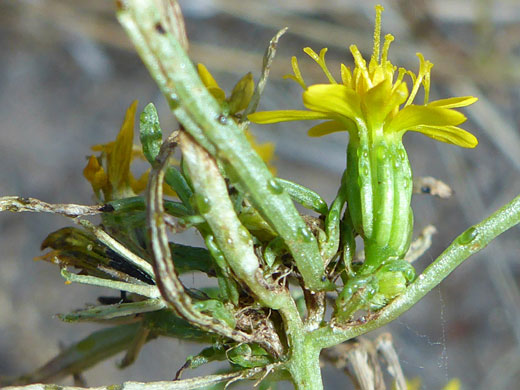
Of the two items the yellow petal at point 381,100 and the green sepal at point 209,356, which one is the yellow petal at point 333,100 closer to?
the yellow petal at point 381,100

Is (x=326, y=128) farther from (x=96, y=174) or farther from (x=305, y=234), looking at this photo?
(x=96, y=174)

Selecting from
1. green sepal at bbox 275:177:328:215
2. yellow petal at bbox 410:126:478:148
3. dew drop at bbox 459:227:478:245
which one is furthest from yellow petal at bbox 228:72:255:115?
dew drop at bbox 459:227:478:245

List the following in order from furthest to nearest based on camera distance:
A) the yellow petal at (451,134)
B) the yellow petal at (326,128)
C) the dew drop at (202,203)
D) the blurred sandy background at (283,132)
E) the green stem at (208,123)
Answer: the blurred sandy background at (283,132) → the yellow petal at (326,128) → the yellow petal at (451,134) → the dew drop at (202,203) → the green stem at (208,123)

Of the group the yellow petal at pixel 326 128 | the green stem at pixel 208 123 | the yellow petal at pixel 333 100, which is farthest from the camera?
the yellow petal at pixel 326 128

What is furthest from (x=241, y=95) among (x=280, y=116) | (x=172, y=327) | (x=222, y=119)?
(x=172, y=327)

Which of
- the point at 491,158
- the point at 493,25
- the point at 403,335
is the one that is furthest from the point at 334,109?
the point at 491,158

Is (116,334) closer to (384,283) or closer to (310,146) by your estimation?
(384,283)

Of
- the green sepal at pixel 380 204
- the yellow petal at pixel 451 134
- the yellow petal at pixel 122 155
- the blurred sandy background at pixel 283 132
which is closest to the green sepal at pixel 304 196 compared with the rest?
the green sepal at pixel 380 204
